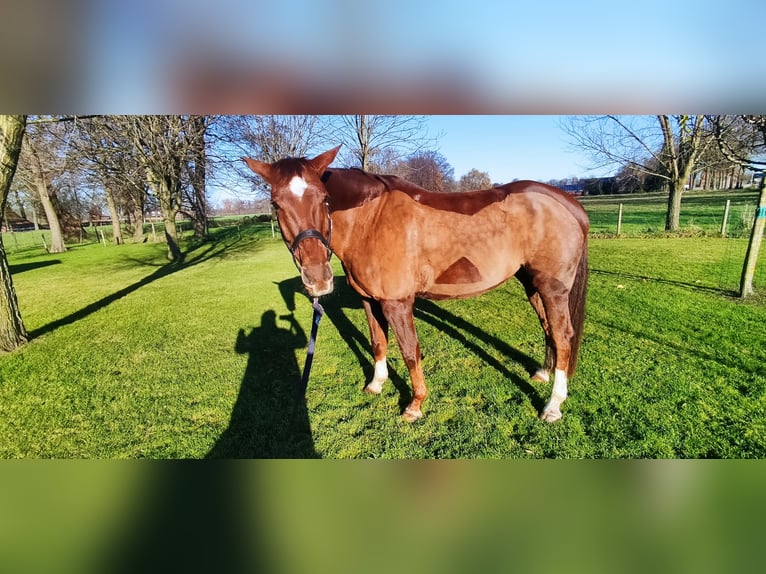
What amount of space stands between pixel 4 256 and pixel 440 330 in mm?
5162

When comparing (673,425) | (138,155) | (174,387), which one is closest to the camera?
(673,425)

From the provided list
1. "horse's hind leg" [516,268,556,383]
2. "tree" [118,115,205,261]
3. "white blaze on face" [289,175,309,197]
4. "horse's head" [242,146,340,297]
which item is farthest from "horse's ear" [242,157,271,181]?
"tree" [118,115,205,261]

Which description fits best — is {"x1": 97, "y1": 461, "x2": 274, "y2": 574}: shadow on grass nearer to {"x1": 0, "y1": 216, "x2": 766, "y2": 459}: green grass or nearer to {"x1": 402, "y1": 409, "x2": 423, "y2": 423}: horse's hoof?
{"x1": 0, "y1": 216, "x2": 766, "y2": 459}: green grass

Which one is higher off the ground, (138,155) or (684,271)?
(138,155)

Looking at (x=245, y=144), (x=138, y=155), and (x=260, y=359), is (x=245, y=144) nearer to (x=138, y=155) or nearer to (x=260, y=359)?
(x=138, y=155)

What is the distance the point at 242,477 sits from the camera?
1.19 metres

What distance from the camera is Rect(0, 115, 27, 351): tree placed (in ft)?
9.09

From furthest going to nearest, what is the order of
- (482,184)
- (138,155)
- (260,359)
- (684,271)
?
(684,271)
(482,184)
(138,155)
(260,359)

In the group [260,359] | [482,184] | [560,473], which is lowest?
[260,359]

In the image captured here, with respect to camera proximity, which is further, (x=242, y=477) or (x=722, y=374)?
(x=722, y=374)

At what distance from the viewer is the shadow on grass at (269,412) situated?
2.12m

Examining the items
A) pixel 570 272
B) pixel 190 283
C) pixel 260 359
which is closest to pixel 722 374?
pixel 570 272

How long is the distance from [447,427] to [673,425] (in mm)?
1554

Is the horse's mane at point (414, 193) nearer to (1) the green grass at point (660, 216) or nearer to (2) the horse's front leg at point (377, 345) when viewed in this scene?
(2) the horse's front leg at point (377, 345)
